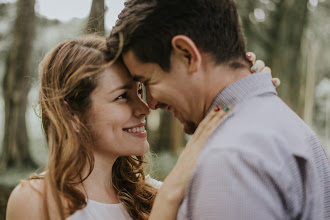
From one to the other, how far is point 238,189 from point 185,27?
88cm

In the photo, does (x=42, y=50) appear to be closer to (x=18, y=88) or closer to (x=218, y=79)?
(x=18, y=88)

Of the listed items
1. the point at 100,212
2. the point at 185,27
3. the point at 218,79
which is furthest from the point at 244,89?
the point at 100,212

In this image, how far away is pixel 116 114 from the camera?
267 centimetres

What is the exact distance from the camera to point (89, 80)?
2648 millimetres

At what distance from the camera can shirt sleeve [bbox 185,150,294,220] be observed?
148cm

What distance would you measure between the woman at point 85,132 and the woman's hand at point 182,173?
2.52 feet

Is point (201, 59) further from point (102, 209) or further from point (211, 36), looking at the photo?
point (102, 209)

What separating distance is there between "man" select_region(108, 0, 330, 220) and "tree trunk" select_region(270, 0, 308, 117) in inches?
232

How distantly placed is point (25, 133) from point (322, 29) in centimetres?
992

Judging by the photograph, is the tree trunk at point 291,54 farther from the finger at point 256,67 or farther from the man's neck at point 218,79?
the man's neck at point 218,79

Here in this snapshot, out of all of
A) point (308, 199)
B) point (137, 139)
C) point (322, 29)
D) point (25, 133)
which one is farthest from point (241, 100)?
point (322, 29)

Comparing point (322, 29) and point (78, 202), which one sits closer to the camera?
point (78, 202)

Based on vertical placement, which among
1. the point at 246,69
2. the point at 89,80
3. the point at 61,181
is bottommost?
the point at 61,181

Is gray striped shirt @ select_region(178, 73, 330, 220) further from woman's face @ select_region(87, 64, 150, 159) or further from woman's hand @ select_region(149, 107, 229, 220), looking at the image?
woman's face @ select_region(87, 64, 150, 159)
